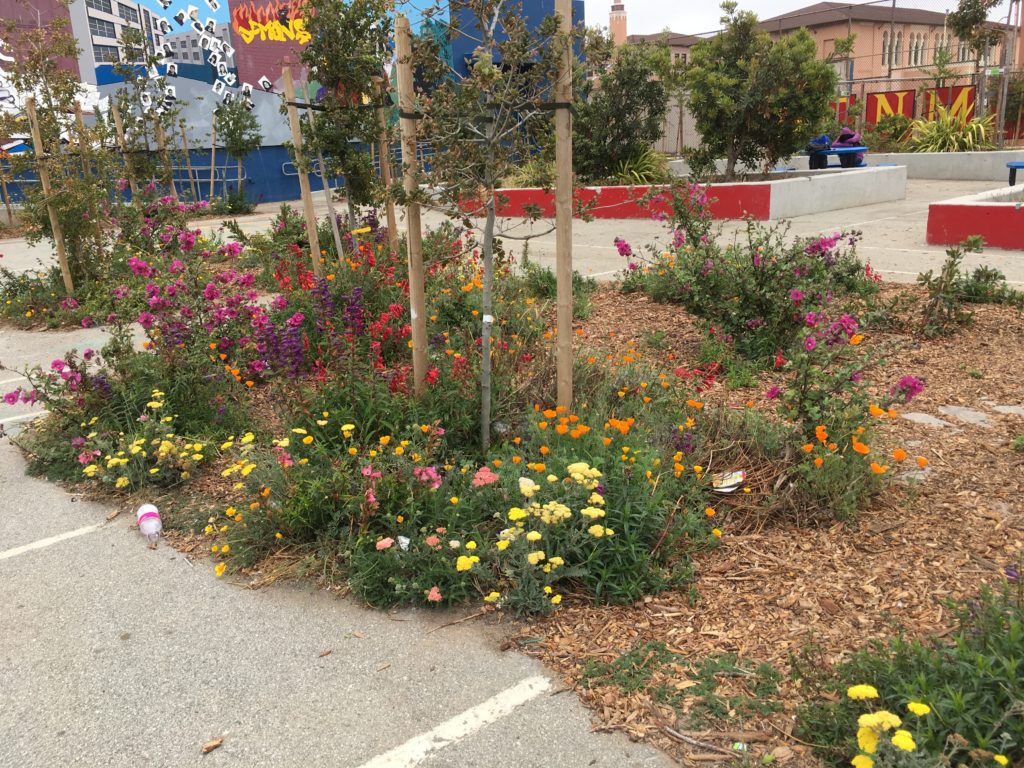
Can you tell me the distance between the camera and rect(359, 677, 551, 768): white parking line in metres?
2.41

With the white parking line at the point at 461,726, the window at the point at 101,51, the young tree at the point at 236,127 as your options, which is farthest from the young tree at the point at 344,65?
the window at the point at 101,51

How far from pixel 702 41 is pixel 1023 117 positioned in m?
16.6

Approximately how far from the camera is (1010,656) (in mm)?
2158

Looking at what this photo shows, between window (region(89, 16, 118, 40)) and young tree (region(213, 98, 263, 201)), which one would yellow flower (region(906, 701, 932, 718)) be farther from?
window (region(89, 16, 118, 40))

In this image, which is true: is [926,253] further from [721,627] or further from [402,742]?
[402,742]

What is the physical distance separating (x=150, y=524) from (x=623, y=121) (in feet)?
48.1

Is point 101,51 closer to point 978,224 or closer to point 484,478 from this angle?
point 978,224

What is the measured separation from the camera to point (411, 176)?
3949 mm

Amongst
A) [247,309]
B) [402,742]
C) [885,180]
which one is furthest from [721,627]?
[885,180]

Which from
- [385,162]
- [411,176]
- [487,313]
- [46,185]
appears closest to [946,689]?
[487,313]

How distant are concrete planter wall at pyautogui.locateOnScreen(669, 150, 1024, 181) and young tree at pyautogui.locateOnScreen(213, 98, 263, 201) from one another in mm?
12001

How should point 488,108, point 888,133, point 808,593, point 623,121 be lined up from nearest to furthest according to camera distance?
1. point 808,593
2. point 488,108
3. point 623,121
4. point 888,133

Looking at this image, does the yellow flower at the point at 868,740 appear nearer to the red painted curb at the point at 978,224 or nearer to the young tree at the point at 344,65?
the young tree at the point at 344,65

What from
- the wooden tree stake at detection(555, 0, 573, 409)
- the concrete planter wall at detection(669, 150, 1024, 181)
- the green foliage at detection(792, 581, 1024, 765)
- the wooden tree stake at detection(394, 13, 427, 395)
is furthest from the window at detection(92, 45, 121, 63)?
the green foliage at detection(792, 581, 1024, 765)
